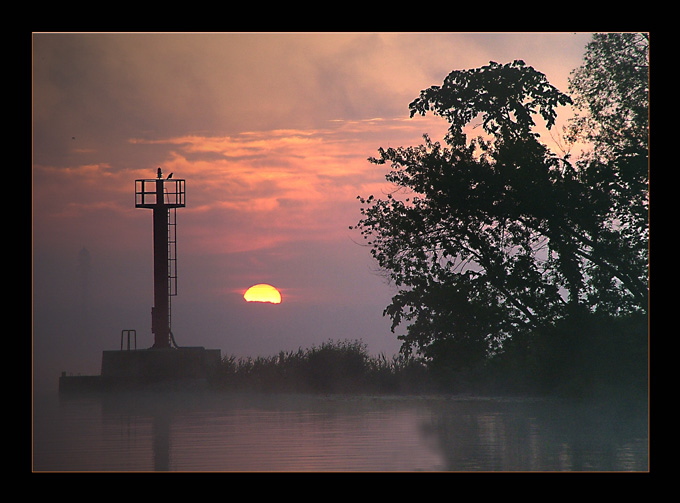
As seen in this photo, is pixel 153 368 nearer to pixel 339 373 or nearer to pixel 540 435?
pixel 339 373

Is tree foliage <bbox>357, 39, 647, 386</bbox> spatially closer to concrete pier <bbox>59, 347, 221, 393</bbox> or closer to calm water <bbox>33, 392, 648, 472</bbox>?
calm water <bbox>33, 392, 648, 472</bbox>

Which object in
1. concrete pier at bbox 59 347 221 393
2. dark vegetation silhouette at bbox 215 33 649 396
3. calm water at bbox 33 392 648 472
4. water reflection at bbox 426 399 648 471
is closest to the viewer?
water reflection at bbox 426 399 648 471

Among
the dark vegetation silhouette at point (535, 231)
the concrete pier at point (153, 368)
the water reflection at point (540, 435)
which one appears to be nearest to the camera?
the water reflection at point (540, 435)

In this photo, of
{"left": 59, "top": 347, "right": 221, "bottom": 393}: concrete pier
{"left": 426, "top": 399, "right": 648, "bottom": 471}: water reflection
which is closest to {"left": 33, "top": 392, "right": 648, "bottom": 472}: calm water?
{"left": 426, "top": 399, "right": 648, "bottom": 471}: water reflection

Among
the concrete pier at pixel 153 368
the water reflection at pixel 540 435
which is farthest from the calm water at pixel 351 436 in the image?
the concrete pier at pixel 153 368

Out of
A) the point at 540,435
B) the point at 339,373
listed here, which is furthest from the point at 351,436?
the point at 339,373

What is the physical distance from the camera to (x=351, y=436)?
21.3 metres

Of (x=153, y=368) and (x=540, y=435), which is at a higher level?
(x=540, y=435)

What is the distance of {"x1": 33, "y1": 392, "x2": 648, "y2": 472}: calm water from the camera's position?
17.2 meters

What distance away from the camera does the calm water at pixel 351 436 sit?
677 inches

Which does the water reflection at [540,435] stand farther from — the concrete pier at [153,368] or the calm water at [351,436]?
the concrete pier at [153,368]

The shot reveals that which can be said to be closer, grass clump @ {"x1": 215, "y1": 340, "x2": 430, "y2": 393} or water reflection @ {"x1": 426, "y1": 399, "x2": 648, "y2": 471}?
water reflection @ {"x1": 426, "y1": 399, "x2": 648, "y2": 471}

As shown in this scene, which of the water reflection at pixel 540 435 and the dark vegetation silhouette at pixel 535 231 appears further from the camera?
the dark vegetation silhouette at pixel 535 231
